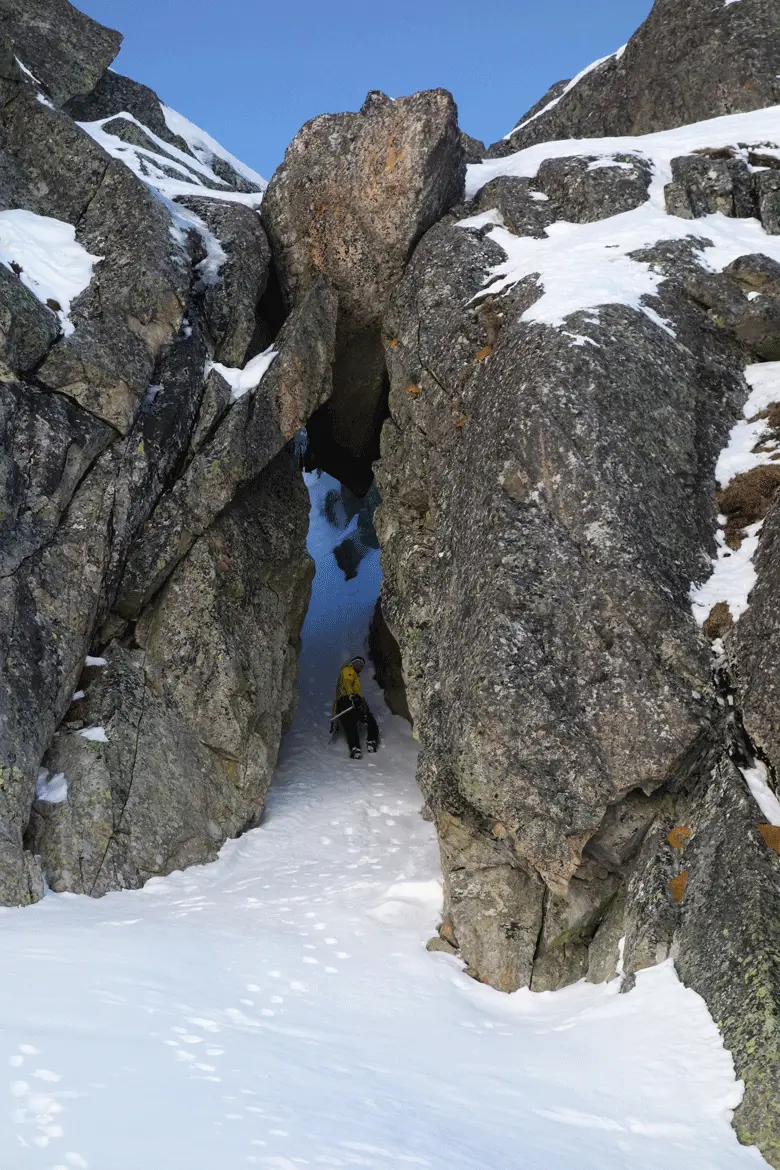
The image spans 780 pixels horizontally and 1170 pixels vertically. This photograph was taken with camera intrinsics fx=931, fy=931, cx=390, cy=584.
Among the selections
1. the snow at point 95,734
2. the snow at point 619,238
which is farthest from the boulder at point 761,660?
the snow at point 95,734

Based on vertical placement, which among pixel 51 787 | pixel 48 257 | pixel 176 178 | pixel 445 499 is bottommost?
pixel 51 787

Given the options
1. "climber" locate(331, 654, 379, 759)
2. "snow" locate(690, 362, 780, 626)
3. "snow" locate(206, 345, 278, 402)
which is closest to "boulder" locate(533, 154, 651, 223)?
"snow" locate(690, 362, 780, 626)

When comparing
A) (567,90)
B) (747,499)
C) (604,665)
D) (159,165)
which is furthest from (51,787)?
(567,90)

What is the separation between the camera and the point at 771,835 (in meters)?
11.4

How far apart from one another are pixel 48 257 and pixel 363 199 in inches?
300

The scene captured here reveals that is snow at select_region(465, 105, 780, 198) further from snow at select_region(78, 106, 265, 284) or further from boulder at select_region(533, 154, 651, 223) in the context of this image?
snow at select_region(78, 106, 265, 284)

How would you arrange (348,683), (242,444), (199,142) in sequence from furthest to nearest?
1. (199,142)
2. (348,683)
3. (242,444)

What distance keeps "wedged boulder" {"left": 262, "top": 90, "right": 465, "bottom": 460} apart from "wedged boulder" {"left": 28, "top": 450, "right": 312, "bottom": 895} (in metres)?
4.89

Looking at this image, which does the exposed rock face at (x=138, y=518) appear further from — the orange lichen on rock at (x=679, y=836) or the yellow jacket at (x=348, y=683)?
the orange lichen on rock at (x=679, y=836)

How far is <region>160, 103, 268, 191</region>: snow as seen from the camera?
31094 mm

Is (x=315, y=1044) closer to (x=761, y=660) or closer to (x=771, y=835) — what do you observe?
(x=771, y=835)

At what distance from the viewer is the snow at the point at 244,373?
807 inches

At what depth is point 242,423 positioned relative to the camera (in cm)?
1991

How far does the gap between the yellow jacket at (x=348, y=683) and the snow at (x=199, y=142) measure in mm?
18296
